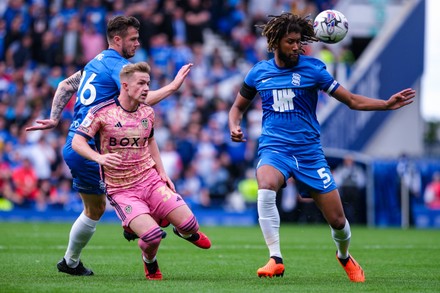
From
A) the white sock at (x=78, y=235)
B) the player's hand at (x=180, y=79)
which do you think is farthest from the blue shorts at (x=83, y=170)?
the player's hand at (x=180, y=79)

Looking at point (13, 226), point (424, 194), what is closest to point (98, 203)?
point (13, 226)

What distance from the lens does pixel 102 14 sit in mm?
25922

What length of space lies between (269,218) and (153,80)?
15470mm

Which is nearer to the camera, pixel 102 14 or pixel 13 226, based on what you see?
pixel 13 226

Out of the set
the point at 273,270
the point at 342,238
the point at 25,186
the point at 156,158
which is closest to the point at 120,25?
the point at 156,158

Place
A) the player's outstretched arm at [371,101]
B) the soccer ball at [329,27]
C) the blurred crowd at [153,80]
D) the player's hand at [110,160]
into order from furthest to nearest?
1. the blurred crowd at [153,80]
2. the soccer ball at [329,27]
3. the player's outstretched arm at [371,101]
4. the player's hand at [110,160]

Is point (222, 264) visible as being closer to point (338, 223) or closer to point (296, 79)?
point (338, 223)

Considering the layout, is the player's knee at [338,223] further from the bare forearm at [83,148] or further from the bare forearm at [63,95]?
the bare forearm at [63,95]

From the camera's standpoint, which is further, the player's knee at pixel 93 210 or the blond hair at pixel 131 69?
the player's knee at pixel 93 210

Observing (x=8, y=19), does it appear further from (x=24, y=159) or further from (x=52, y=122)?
(x=52, y=122)

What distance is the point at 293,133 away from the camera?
Answer: 9.57 m

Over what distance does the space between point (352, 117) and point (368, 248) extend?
11.8 metres

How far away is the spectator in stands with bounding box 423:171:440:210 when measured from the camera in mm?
23984

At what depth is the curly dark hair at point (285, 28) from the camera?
31.3 feet
